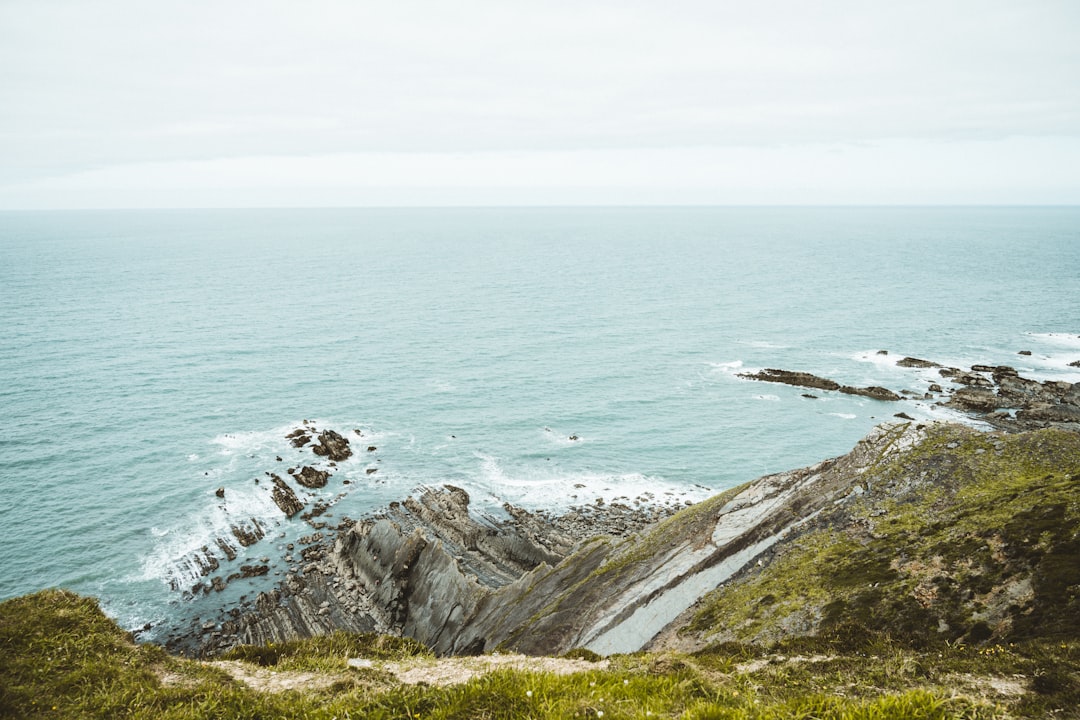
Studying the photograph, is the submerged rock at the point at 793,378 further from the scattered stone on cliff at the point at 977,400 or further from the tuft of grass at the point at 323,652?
the tuft of grass at the point at 323,652

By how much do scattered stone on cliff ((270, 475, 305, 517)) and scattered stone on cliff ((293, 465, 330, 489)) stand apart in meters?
1.40

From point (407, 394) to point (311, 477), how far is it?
22287 mm

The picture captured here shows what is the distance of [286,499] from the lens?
50375 millimetres

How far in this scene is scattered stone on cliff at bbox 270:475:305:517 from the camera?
4934 cm

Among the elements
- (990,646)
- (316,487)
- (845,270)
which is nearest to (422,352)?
(316,487)

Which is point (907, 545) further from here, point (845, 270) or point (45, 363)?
point (845, 270)

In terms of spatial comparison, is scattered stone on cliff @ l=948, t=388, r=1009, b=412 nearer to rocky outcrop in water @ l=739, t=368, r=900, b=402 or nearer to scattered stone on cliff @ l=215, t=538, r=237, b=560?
rocky outcrop in water @ l=739, t=368, r=900, b=402

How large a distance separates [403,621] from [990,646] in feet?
98.6

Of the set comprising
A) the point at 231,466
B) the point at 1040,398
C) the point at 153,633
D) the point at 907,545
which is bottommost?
the point at 153,633

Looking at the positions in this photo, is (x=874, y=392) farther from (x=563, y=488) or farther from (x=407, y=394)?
(x=407, y=394)

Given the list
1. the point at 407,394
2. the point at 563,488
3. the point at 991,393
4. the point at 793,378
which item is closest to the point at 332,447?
the point at 407,394

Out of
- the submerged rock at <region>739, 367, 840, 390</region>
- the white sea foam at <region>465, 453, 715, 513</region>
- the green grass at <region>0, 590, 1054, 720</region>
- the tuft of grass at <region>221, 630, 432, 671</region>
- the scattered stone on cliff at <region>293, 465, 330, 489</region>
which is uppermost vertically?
the green grass at <region>0, 590, 1054, 720</region>

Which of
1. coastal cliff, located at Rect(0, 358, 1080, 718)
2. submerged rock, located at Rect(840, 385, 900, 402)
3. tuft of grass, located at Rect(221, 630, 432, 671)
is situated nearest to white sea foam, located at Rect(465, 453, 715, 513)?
coastal cliff, located at Rect(0, 358, 1080, 718)

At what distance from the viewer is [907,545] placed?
18.7m
